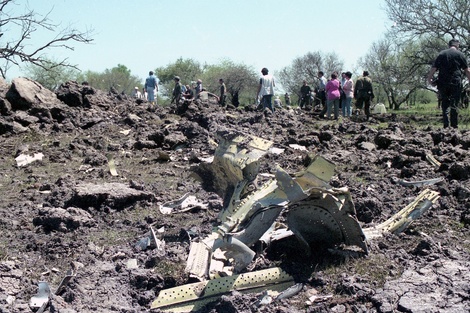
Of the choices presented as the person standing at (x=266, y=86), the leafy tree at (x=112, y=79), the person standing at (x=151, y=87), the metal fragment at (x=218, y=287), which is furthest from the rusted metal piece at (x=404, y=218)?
the leafy tree at (x=112, y=79)

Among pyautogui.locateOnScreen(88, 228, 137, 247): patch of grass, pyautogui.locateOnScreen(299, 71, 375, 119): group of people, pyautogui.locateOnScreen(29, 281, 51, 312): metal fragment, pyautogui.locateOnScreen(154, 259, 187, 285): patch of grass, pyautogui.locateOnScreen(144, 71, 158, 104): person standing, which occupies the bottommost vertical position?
pyautogui.locateOnScreen(29, 281, 51, 312): metal fragment

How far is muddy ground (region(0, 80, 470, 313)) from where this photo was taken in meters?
4.23

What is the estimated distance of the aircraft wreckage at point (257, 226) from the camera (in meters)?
4.26

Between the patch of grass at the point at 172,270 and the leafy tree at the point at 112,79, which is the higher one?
the leafy tree at the point at 112,79

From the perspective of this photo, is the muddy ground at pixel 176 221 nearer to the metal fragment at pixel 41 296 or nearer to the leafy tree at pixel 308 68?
the metal fragment at pixel 41 296

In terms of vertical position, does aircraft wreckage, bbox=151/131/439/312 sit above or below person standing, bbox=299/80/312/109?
below

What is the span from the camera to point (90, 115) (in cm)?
1438

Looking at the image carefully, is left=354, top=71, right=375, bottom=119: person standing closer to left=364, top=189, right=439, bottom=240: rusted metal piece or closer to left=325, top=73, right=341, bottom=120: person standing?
left=325, top=73, right=341, bottom=120: person standing

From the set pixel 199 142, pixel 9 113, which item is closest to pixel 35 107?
pixel 9 113

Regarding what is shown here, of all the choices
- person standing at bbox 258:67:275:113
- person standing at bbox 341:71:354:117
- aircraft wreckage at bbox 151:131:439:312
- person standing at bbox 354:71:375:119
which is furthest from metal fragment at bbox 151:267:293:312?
person standing at bbox 341:71:354:117

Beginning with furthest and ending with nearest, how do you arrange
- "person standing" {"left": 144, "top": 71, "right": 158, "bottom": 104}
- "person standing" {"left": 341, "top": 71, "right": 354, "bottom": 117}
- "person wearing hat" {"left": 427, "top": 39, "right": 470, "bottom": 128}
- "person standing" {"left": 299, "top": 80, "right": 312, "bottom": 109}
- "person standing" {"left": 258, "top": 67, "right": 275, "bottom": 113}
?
1. "person standing" {"left": 299, "top": 80, "right": 312, "bottom": 109}
2. "person standing" {"left": 144, "top": 71, "right": 158, "bottom": 104}
3. "person standing" {"left": 341, "top": 71, "right": 354, "bottom": 117}
4. "person standing" {"left": 258, "top": 67, "right": 275, "bottom": 113}
5. "person wearing hat" {"left": 427, "top": 39, "right": 470, "bottom": 128}

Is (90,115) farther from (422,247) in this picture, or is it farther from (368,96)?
(422,247)

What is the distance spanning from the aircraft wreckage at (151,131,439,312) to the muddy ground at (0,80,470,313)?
13 cm

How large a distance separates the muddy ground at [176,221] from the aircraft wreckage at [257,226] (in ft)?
0.41
